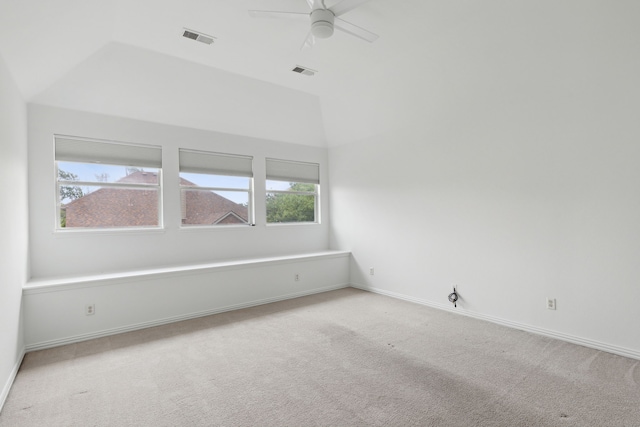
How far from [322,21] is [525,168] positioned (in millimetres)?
2487

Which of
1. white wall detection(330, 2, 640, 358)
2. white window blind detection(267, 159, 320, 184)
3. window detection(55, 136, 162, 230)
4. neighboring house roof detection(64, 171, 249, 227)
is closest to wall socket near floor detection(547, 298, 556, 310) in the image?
white wall detection(330, 2, 640, 358)

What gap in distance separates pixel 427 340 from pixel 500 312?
104cm

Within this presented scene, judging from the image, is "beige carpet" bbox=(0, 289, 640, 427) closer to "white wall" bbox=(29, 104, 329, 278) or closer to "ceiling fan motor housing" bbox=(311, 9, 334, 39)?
"white wall" bbox=(29, 104, 329, 278)

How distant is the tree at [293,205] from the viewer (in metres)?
5.33

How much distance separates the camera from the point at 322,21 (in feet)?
7.98

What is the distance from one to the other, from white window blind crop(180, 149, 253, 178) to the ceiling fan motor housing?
8.86 feet

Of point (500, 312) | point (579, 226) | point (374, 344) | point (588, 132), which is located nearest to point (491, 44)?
point (588, 132)

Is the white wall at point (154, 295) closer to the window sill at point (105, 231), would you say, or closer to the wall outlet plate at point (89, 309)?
the wall outlet plate at point (89, 309)

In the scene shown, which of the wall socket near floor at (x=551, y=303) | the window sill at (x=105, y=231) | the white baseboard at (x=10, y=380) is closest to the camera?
the white baseboard at (x=10, y=380)

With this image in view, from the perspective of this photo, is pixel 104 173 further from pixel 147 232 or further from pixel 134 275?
pixel 134 275

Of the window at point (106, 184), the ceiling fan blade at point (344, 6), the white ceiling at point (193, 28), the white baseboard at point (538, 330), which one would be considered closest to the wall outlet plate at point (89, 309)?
the window at point (106, 184)

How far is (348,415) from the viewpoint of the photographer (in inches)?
78.3

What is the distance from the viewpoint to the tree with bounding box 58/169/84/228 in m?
3.65

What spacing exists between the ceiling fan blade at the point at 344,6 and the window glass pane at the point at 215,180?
2977 mm
